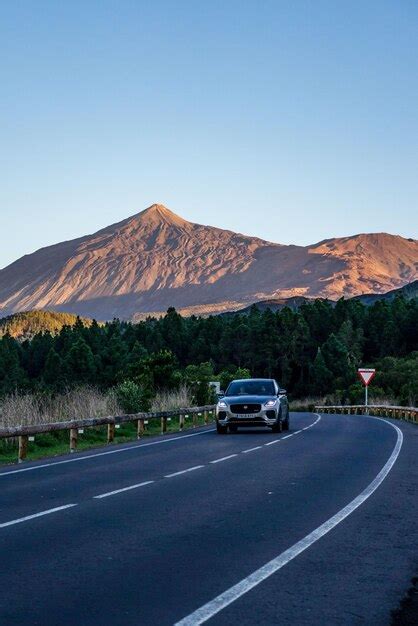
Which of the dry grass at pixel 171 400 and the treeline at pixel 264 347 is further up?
the treeline at pixel 264 347

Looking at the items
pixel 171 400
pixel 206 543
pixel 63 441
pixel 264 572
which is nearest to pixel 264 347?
pixel 171 400

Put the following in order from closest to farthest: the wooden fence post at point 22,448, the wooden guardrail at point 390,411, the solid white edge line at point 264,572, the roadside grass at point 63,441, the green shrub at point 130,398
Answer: the solid white edge line at point 264,572, the wooden fence post at point 22,448, the roadside grass at point 63,441, the green shrub at point 130,398, the wooden guardrail at point 390,411

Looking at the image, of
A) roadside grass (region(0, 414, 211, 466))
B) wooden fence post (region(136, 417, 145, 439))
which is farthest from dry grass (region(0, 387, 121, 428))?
wooden fence post (region(136, 417, 145, 439))

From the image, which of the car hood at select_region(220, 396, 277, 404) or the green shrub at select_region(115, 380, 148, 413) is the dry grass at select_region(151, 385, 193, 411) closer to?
the green shrub at select_region(115, 380, 148, 413)

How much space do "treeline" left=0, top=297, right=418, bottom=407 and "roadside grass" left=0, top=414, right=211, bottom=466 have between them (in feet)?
286

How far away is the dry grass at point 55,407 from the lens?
24.1 meters

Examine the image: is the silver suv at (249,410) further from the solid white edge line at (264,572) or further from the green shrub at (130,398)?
the solid white edge line at (264,572)

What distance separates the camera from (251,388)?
31281mm

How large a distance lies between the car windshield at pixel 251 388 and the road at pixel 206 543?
1252 centimetres

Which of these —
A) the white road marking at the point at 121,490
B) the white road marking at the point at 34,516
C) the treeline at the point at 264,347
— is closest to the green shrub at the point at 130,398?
the white road marking at the point at 121,490

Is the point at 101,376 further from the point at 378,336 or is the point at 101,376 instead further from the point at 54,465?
the point at 54,465

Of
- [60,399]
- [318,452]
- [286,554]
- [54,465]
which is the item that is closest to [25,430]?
[54,465]

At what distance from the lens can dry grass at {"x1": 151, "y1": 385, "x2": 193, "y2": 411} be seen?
3694cm

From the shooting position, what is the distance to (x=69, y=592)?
7.05 m
